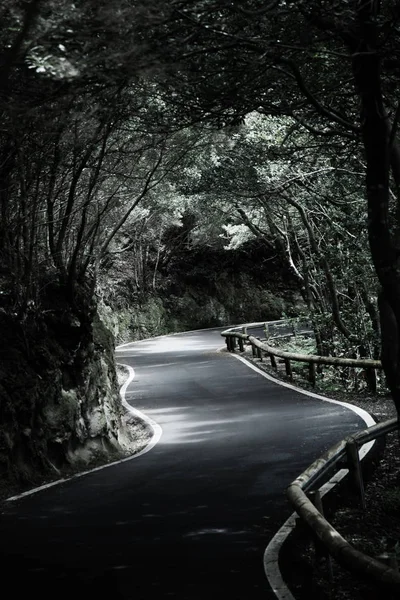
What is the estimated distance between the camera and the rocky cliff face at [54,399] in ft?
42.7

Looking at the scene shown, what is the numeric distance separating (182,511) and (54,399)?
5.71 meters

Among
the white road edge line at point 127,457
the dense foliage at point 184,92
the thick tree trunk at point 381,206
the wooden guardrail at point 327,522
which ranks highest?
the dense foliage at point 184,92

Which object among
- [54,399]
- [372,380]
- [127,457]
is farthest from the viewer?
[372,380]

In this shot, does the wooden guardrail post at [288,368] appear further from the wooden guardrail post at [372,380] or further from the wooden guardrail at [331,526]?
the wooden guardrail at [331,526]

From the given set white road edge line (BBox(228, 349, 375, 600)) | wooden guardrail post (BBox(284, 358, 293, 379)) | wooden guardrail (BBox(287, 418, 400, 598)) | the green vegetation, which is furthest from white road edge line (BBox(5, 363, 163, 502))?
wooden guardrail (BBox(287, 418, 400, 598))

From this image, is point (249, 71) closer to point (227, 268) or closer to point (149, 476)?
point (149, 476)

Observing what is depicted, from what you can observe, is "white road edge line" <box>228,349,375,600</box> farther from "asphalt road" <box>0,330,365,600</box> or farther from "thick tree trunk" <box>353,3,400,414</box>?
"thick tree trunk" <box>353,3,400,414</box>

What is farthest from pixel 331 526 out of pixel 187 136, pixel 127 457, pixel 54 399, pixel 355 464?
pixel 187 136

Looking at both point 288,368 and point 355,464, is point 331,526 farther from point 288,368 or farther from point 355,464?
point 288,368

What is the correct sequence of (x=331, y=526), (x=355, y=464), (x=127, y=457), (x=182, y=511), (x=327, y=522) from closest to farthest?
(x=331, y=526)
(x=327, y=522)
(x=355, y=464)
(x=182, y=511)
(x=127, y=457)

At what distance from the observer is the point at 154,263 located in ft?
176

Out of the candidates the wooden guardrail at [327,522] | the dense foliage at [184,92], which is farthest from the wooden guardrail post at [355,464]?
the dense foliage at [184,92]

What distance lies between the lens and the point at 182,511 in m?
9.56

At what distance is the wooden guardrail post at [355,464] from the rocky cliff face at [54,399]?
606 centimetres
